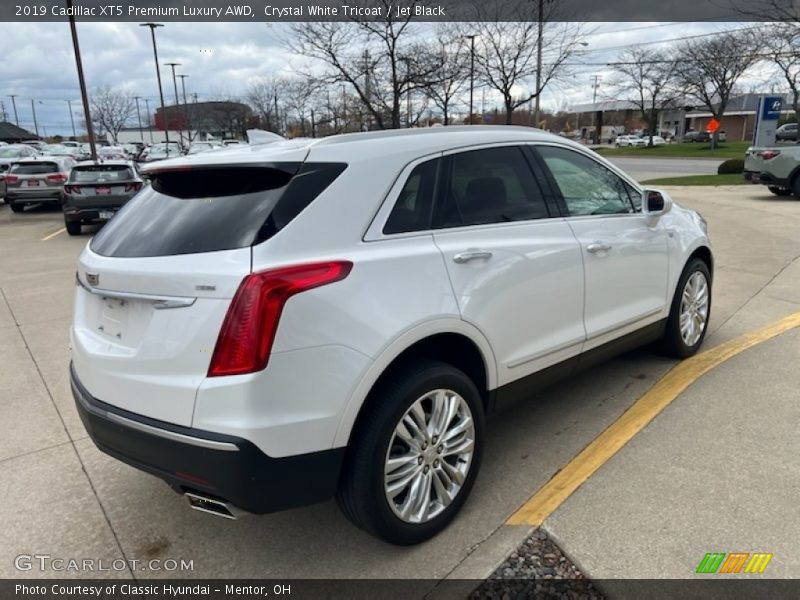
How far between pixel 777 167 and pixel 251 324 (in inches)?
607

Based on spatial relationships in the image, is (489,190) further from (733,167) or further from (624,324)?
(733,167)

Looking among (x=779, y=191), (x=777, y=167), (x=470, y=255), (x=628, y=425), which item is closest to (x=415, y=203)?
(x=470, y=255)

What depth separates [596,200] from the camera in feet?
12.3

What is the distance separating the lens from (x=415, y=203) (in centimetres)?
270

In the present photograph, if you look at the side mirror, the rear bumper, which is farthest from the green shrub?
the rear bumper

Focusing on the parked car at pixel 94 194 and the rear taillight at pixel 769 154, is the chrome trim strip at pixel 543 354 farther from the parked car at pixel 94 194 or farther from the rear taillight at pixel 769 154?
the rear taillight at pixel 769 154

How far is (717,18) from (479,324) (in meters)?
23.2

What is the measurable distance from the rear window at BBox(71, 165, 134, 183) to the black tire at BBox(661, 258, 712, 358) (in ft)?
36.5

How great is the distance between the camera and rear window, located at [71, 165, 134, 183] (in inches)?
479

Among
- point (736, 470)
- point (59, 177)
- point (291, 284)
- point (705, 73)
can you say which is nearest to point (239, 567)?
point (291, 284)

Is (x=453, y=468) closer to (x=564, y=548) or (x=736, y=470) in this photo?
(x=564, y=548)

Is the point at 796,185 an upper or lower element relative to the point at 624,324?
lower

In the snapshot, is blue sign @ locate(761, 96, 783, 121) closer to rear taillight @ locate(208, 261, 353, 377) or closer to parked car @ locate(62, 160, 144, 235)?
parked car @ locate(62, 160, 144, 235)

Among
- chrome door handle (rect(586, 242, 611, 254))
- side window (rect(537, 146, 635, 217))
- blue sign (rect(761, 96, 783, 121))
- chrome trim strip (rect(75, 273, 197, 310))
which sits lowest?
chrome door handle (rect(586, 242, 611, 254))
